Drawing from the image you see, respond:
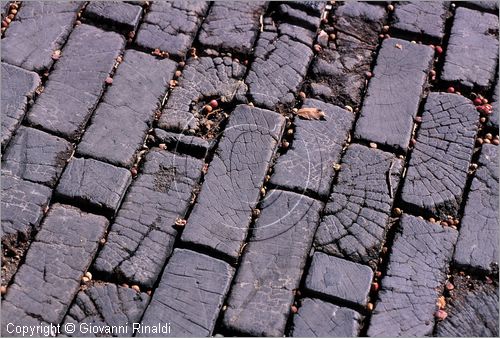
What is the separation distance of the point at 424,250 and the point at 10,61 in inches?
98.2

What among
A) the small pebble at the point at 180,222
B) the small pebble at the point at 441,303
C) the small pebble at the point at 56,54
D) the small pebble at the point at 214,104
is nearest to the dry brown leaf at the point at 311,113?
the small pebble at the point at 214,104

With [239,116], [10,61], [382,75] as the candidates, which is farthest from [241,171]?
[10,61]

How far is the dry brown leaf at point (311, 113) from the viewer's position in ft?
14.5

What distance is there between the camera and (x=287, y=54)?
4.68 metres

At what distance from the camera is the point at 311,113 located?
175 inches

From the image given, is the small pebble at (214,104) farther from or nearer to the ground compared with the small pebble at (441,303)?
farther from the ground

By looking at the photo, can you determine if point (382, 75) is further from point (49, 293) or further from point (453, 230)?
point (49, 293)

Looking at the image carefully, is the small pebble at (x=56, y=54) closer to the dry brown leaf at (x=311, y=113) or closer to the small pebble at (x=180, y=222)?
the small pebble at (x=180, y=222)
